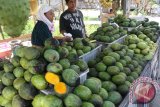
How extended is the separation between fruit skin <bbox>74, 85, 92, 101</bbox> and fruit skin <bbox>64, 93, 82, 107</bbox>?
0.04m

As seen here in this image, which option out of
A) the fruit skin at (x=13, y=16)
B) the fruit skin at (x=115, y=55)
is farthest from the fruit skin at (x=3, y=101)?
the fruit skin at (x=115, y=55)

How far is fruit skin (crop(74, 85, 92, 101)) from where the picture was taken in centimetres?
182

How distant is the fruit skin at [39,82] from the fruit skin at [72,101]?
0.17m

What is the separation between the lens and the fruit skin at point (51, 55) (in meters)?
1.83

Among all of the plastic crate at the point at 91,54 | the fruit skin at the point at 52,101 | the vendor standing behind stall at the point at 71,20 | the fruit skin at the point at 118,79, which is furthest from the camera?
the vendor standing behind stall at the point at 71,20

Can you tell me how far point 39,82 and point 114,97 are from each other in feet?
2.03

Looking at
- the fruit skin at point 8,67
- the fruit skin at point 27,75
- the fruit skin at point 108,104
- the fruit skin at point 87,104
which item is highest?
the fruit skin at point 8,67

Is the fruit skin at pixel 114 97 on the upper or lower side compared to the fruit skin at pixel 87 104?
lower

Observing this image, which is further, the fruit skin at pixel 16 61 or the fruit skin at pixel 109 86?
the fruit skin at pixel 109 86

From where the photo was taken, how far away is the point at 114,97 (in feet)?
6.79

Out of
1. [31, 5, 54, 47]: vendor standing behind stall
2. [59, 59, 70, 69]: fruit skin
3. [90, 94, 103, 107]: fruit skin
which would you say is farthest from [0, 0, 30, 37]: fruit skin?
[31, 5, 54, 47]: vendor standing behind stall

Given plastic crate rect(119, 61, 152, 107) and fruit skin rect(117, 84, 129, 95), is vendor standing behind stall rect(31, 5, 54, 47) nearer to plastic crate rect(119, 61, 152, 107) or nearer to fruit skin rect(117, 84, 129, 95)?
plastic crate rect(119, 61, 152, 107)

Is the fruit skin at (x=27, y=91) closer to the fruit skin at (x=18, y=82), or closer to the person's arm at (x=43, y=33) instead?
the fruit skin at (x=18, y=82)

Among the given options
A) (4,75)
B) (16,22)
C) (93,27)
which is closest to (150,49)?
(4,75)
